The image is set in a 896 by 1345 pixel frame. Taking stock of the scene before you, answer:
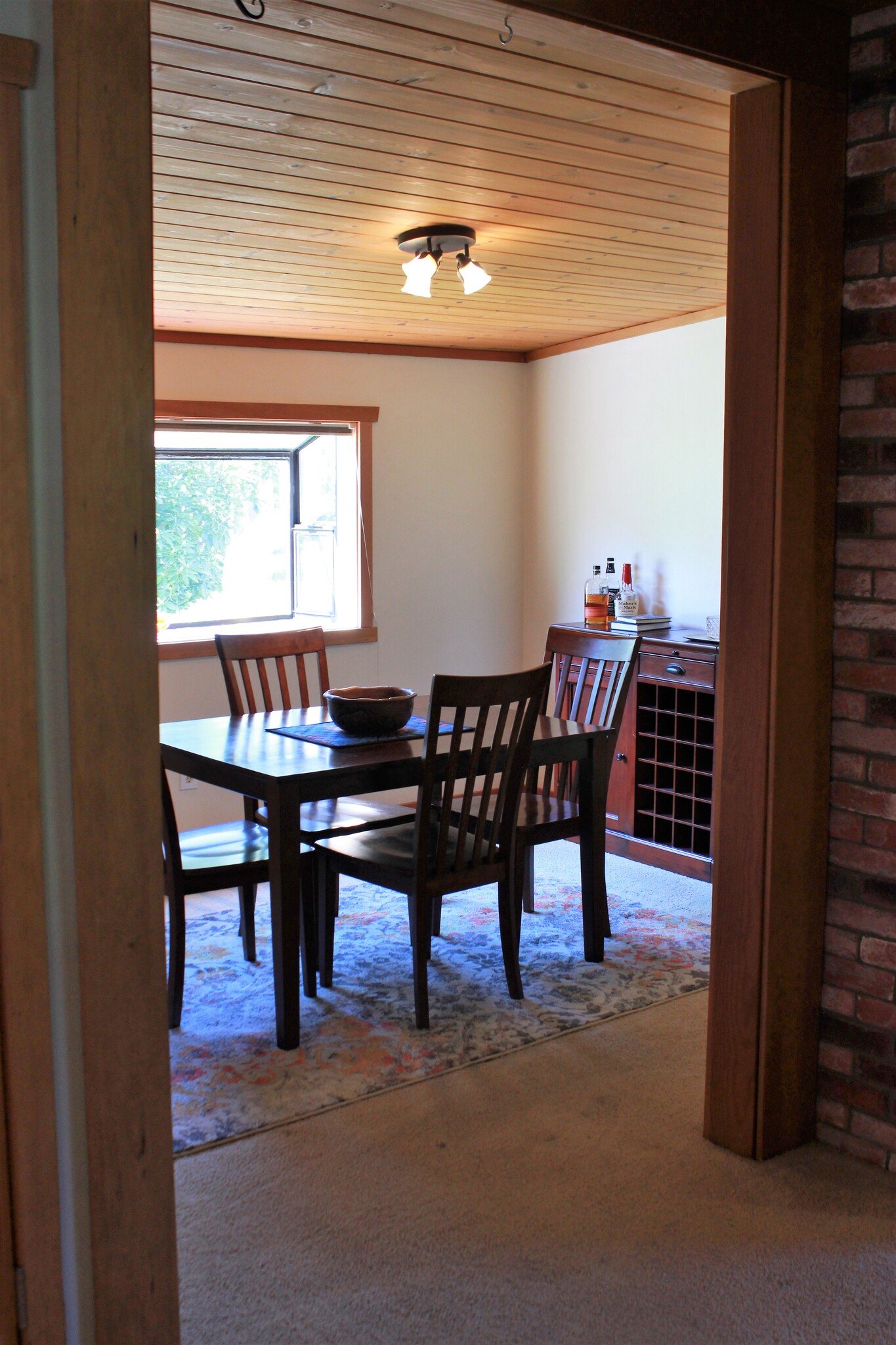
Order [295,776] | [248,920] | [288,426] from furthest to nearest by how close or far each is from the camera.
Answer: [288,426] → [248,920] → [295,776]

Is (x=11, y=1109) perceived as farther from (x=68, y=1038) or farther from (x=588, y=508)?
(x=588, y=508)

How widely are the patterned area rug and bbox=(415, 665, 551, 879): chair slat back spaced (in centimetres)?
44

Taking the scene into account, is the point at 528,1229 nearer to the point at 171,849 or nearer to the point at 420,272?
the point at 171,849

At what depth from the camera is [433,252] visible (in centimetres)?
342

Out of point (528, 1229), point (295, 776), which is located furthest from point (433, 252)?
point (528, 1229)

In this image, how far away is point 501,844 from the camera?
10.8 ft

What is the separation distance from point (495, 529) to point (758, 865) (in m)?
3.71

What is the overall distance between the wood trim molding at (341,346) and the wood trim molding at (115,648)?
3533 mm

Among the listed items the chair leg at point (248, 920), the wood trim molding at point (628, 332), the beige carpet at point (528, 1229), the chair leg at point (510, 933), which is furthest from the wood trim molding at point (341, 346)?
the beige carpet at point (528, 1229)

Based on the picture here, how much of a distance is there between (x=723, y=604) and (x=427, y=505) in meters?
3.35

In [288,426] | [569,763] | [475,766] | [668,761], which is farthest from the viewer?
[288,426]

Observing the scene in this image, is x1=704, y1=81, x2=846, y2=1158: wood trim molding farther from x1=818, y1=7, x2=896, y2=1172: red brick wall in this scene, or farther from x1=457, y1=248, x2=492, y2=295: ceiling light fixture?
x1=457, y1=248, x2=492, y2=295: ceiling light fixture

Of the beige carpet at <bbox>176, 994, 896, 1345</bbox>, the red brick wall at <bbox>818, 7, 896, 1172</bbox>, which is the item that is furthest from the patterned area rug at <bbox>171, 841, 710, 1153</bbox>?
the red brick wall at <bbox>818, 7, 896, 1172</bbox>

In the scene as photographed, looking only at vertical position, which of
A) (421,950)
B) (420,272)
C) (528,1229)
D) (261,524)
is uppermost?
(420,272)
